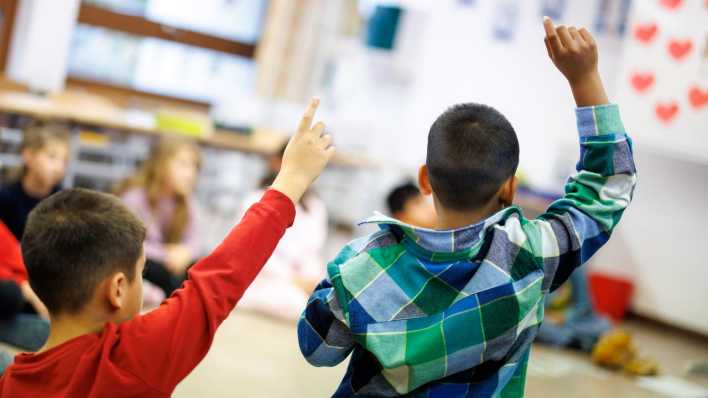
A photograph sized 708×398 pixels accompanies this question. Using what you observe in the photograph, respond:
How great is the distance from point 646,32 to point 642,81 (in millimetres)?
264

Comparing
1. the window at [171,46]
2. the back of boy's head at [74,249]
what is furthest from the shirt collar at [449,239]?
the window at [171,46]

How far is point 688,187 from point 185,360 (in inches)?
174

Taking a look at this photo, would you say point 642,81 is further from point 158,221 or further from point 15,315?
point 15,315

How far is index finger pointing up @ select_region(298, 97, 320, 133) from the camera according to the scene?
1.21 meters

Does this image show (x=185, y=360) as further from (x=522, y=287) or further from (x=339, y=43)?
(x=339, y=43)

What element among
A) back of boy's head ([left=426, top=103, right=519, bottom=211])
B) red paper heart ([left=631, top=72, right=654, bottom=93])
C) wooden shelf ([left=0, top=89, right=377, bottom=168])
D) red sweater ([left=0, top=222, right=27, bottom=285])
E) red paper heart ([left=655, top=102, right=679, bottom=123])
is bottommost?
red sweater ([left=0, top=222, right=27, bottom=285])

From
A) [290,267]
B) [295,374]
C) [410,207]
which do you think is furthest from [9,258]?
[410,207]

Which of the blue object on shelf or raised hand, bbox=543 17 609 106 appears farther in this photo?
the blue object on shelf

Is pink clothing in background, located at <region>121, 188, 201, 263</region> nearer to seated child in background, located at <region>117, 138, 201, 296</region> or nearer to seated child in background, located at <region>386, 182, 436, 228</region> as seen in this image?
seated child in background, located at <region>117, 138, 201, 296</region>

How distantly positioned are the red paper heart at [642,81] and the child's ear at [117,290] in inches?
157

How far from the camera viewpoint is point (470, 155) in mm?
1257

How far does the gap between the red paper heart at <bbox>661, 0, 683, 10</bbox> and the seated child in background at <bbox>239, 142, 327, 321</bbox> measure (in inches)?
83.6

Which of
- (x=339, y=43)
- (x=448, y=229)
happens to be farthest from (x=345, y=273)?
(x=339, y=43)

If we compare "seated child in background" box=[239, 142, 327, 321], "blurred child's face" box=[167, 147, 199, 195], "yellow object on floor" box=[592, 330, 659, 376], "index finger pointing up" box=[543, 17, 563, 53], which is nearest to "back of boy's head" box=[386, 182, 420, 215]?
"seated child in background" box=[239, 142, 327, 321]
